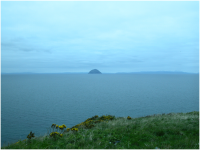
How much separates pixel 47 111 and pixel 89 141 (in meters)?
27.9

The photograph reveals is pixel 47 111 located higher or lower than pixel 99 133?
lower

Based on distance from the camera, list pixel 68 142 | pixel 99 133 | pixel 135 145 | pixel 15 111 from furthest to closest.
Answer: pixel 15 111 → pixel 99 133 → pixel 68 142 → pixel 135 145

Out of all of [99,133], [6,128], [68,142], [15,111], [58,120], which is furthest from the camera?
[15,111]

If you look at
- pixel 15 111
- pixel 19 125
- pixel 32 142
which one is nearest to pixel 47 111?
pixel 15 111

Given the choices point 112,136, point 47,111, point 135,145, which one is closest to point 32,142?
point 112,136

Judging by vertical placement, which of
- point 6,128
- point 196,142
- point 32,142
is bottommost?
point 6,128

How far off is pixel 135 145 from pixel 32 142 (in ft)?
22.4

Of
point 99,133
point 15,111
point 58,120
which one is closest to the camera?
point 99,133

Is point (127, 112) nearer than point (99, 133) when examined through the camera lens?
No

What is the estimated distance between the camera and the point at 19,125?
25984 millimetres

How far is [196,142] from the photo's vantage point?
934 cm

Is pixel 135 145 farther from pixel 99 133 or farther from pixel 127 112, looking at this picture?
pixel 127 112

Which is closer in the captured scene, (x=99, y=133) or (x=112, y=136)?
(x=112, y=136)

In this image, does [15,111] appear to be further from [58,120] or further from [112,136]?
[112,136]
